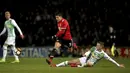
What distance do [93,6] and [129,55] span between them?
20.1 ft

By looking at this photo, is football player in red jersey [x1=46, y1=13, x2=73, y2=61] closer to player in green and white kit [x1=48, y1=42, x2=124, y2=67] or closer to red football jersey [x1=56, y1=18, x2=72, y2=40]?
red football jersey [x1=56, y1=18, x2=72, y2=40]

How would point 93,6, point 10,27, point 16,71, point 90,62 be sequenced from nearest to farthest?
point 16,71
point 90,62
point 10,27
point 93,6

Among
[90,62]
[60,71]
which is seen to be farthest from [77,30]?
[60,71]


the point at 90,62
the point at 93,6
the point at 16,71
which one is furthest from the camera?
the point at 93,6

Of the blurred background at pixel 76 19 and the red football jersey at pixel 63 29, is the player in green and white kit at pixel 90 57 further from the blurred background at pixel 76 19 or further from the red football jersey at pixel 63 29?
the blurred background at pixel 76 19

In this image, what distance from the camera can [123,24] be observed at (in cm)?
3328

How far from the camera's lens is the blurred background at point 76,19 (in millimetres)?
31672

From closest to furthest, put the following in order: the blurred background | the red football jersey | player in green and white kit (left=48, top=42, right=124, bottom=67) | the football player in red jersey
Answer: player in green and white kit (left=48, top=42, right=124, bottom=67) → the football player in red jersey → the red football jersey → the blurred background

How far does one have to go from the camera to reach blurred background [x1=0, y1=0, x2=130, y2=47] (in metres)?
31.7

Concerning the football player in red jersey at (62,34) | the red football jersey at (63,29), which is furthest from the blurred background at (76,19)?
the red football jersey at (63,29)

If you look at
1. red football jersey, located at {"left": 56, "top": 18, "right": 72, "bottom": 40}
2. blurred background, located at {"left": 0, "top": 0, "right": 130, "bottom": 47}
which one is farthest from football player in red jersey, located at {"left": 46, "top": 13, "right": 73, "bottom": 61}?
blurred background, located at {"left": 0, "top": 0, "right": 130, "bottom": 47}

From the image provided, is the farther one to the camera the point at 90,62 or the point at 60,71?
the point at 90,62

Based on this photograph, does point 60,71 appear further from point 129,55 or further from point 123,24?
point 123,24

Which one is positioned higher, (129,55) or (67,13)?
(67,13)
